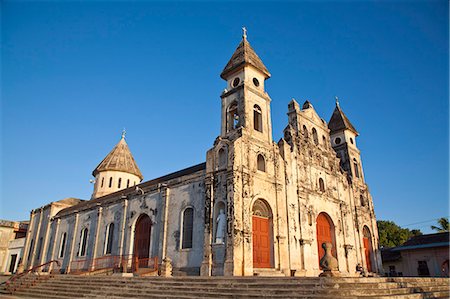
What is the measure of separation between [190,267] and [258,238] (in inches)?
176

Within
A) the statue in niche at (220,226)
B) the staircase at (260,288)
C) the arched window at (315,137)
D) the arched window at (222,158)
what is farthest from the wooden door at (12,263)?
the arched window at (315,137)

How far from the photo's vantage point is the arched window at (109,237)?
26.9 meters

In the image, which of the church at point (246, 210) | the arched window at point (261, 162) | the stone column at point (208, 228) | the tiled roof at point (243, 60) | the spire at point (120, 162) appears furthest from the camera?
the spire at point (120, 162)

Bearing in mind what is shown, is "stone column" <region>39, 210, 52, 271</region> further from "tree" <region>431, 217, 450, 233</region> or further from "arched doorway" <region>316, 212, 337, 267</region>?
"tree" <region>431, 217, 450, 233</region>

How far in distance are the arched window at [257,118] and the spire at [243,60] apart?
3.06 metres

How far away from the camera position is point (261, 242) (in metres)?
19.7

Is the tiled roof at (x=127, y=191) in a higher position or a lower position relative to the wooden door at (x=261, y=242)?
higher

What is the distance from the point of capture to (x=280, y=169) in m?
22.4

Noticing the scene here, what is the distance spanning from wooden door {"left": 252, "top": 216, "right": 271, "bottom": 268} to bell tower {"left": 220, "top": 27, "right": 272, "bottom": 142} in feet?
18.6

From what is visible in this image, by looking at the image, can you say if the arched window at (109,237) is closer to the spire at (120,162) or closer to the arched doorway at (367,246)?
the spire at (120,162)

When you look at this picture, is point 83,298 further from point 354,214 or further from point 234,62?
point 354,214

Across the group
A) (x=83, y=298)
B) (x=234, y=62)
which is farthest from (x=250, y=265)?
(x=234, y=62)

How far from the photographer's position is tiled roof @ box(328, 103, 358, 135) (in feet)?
110

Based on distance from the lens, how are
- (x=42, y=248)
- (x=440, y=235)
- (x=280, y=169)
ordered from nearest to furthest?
1. (x=280, y=169)
2. (x=440, y=235)
3. (x=42, y=248)
